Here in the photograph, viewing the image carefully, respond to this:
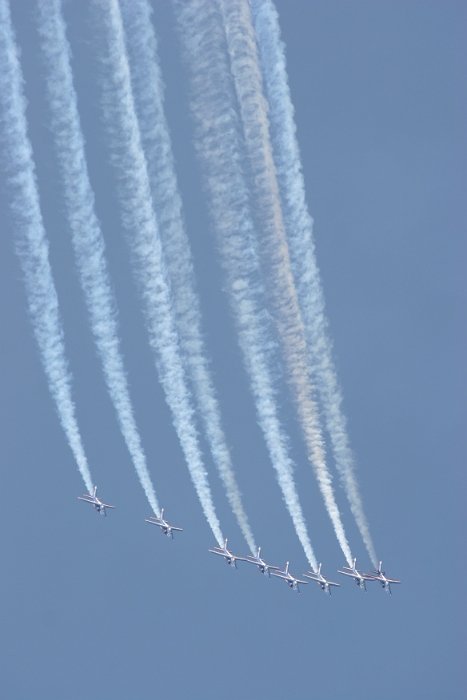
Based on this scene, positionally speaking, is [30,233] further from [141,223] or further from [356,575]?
[356,575]

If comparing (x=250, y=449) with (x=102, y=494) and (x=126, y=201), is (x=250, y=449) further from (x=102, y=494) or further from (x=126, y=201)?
(x=126, y=201)

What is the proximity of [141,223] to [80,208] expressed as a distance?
2497mm

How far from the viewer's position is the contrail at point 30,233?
48.8 metres

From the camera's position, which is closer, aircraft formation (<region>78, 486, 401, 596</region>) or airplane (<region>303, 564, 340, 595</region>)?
aircraft formation (<region>78, 486, 401, 596</region>)

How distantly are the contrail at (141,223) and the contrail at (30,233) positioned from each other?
132 inches

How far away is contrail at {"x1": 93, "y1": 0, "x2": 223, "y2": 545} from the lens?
1932 inches

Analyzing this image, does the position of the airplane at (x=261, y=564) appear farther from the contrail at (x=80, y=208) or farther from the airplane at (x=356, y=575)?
the contrail at (x=80, y=208)

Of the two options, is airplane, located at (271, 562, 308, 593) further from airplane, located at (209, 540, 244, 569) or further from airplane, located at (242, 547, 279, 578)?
airplane, located at (209, 540, 244, 569)

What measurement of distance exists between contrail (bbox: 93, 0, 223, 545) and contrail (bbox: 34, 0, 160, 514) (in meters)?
1.31

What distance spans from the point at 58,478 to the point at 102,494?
12.1 ft

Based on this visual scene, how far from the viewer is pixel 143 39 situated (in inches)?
1943

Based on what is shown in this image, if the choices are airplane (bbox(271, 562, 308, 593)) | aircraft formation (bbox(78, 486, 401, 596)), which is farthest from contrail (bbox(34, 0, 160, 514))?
airplane (bbox(271, 562, 308, 593))

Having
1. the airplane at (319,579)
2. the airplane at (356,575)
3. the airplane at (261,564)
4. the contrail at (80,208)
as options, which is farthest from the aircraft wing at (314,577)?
the contrail at (80,208)

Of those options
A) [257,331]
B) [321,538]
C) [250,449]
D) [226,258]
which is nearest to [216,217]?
[226,258]
